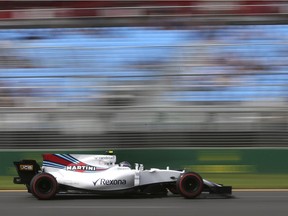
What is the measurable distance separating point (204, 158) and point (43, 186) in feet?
20.0

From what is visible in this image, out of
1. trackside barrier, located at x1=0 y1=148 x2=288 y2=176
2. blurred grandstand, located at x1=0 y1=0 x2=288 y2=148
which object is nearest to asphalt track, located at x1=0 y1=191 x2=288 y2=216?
trackside barrier, located at x1=0 y1=148 x2=288 y2=176

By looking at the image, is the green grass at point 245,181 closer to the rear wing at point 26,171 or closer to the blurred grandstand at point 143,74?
the blurred grandstand at point 143,74

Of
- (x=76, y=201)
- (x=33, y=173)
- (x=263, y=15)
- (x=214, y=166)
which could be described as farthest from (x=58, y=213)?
(x=263, y=15)

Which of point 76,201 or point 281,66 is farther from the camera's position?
point 281,66

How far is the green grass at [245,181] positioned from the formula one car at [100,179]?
3.19m

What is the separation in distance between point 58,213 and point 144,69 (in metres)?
9.31

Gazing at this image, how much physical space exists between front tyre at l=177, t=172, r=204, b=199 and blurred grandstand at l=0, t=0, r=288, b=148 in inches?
215

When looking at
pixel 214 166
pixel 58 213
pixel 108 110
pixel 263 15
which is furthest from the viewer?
pixel 263 15

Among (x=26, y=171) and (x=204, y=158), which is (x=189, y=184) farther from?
(x=204, y=158)

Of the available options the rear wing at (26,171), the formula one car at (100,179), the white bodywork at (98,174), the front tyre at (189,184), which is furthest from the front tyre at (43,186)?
the front tyre at (189,184)

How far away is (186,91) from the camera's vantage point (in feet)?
53.0

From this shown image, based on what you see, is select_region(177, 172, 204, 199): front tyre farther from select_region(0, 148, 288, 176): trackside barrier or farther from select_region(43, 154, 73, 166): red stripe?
select_region(0, 148, 288, 176): trackside barrier

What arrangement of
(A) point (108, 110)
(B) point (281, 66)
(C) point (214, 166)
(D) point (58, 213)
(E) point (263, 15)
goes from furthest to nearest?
(E) point (263, 15) < (B) point (281, 66) < (A) point (108, 110) < (C) point (214, 166) < (D) point (58, 213)

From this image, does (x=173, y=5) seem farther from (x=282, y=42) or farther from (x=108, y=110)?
(x=108, y=110)
